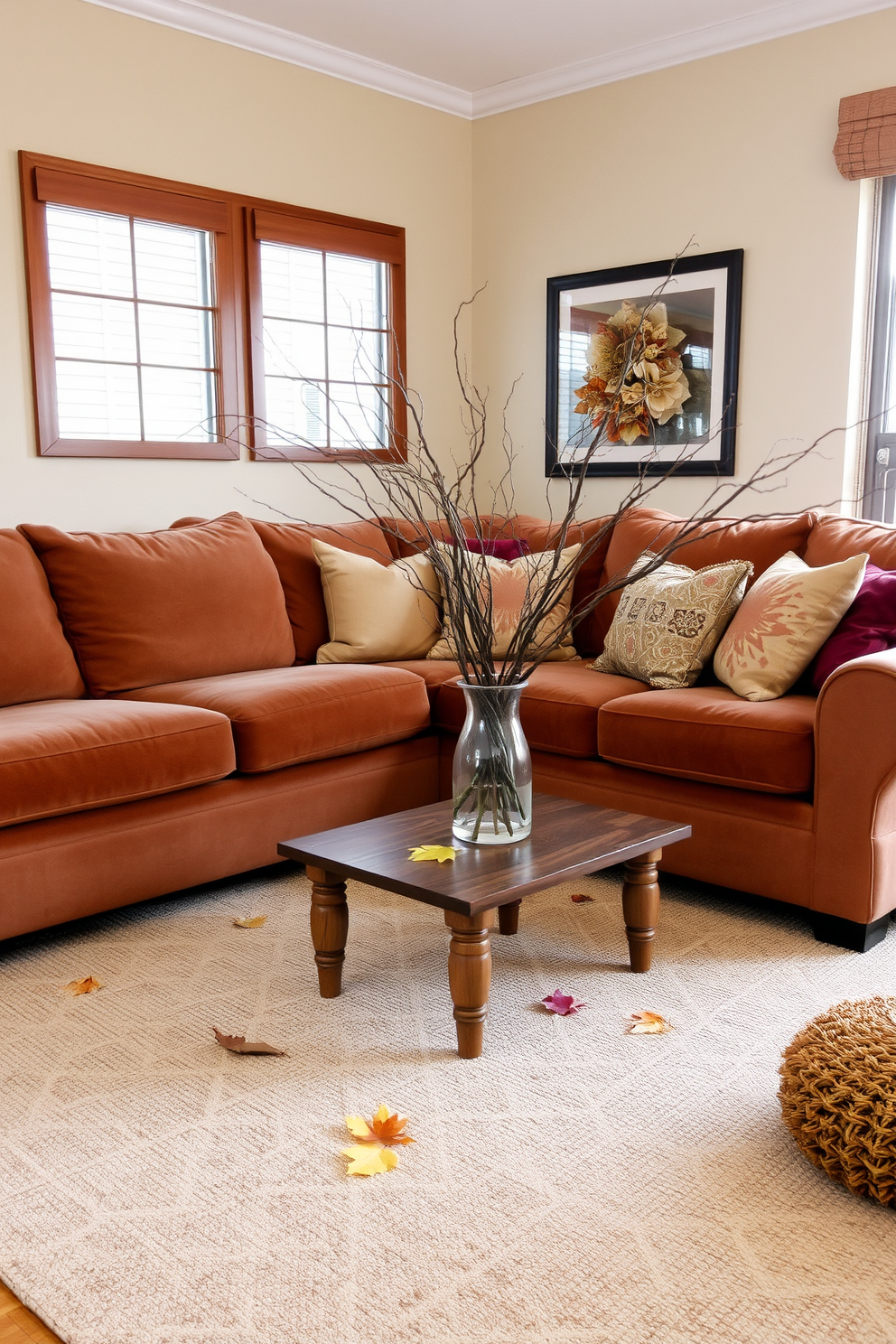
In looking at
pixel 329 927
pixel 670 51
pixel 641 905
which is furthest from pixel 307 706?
pixel 670 51

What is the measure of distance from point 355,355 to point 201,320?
761 millimetres

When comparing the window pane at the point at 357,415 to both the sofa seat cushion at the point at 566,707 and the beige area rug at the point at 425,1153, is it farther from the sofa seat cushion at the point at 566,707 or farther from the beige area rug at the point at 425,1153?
the beige area rug at the point at 425,1153

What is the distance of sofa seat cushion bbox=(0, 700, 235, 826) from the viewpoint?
2457 mm

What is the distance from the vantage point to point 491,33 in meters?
4.46

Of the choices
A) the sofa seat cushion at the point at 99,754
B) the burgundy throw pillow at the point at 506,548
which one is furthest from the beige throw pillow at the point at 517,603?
the sofa seat cushion at the point at 99,754

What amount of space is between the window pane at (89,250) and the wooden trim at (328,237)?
23.2 inches

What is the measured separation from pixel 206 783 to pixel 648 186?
10.6ft

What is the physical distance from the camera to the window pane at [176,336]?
165 inches

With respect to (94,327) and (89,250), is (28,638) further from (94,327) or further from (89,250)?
(89,250)

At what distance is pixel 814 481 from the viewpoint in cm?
427

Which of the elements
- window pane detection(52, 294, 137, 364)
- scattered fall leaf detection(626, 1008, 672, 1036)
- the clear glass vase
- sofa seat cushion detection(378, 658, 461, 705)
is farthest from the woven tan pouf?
window pane detection(52, 294, 137, 364)

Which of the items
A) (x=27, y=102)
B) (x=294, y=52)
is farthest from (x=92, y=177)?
(x=294, y=52)

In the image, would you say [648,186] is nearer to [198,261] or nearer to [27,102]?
[198,261]

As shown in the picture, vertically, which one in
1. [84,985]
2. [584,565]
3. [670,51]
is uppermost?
[670,51]
